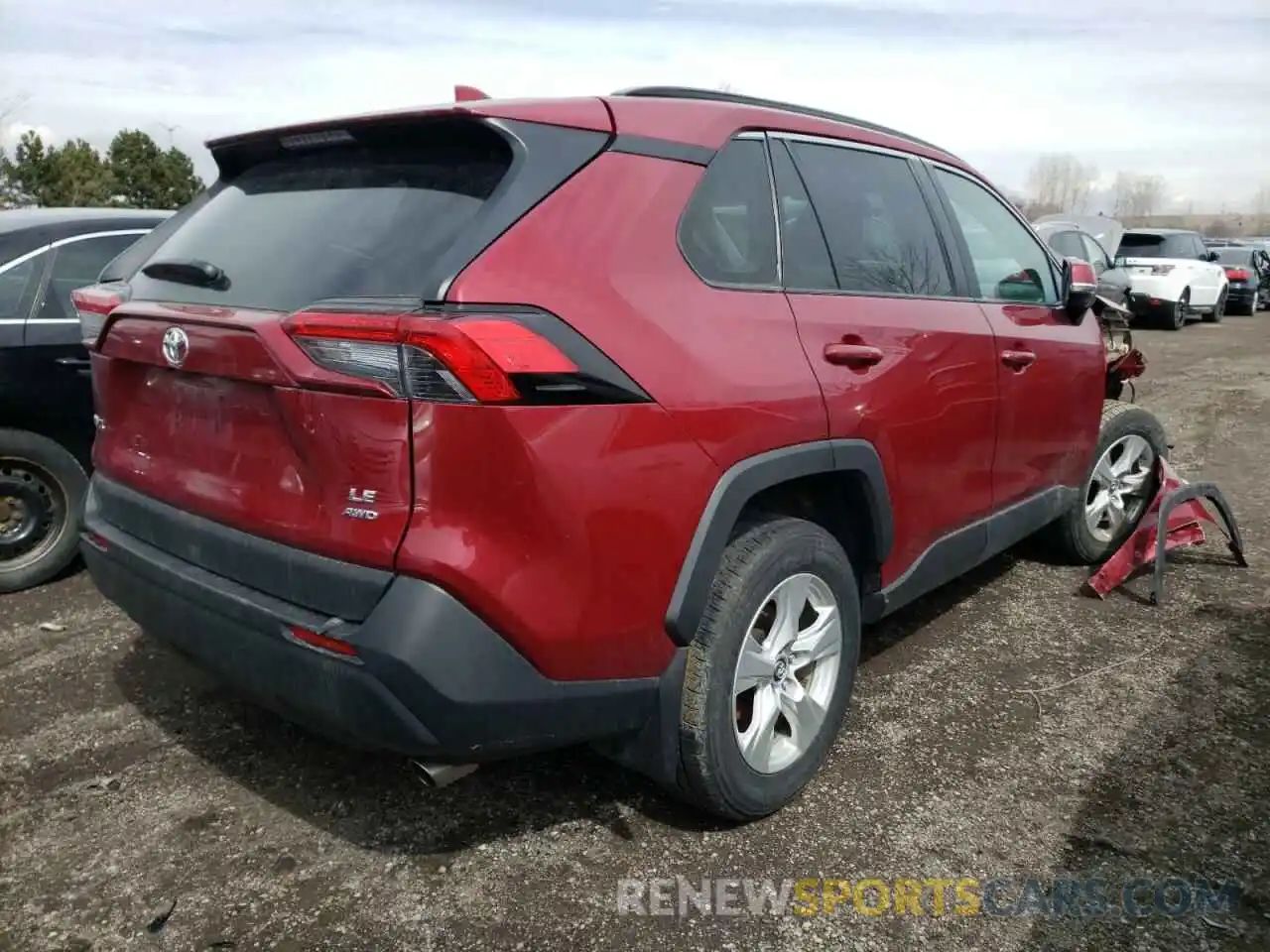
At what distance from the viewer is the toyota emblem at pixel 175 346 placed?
2271 millimetres

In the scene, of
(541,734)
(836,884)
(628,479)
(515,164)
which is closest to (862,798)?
(836,884)

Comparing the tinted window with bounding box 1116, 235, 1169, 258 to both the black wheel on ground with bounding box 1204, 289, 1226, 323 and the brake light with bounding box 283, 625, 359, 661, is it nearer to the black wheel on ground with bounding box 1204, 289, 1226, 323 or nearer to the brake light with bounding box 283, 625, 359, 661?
the black wheel on ground with bounding box 1204, 289, 1226, 323

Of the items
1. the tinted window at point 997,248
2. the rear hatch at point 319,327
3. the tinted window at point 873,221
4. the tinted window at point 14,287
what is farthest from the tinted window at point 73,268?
the tinted window at point 997,248

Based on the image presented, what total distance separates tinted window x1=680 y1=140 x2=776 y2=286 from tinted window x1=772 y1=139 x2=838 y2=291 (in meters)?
0.05

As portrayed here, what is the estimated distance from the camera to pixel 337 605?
203 cm

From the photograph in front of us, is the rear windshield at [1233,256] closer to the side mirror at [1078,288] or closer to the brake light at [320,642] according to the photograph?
the side mirror at [1078,288]

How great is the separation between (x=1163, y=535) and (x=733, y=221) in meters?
2.83

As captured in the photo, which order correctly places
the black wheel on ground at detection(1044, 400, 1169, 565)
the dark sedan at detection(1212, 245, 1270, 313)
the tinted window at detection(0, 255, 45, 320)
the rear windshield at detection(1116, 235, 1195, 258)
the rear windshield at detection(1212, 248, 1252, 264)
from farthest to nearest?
1. the rear windshield at detection(1212, 248, 1252, 264)
2. the dark sedan at detection(1212, 245, 1270, 313)
3. the rear windshield at detection(1116, 235, 1195, 258)
4. the black wheel on ground at detection(1044, 400, 1169, 565)
5. the tinted window at detection(0, 255, 45, 320)

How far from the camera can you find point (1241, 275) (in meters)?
20.3

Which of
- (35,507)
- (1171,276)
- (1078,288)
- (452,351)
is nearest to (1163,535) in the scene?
(1078,288)

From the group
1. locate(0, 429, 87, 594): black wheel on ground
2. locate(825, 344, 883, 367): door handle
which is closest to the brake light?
locate(825, 344, 883, 367): door handle

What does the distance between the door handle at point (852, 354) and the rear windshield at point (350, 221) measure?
3.39 feet

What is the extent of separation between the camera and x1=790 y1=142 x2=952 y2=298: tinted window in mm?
2863

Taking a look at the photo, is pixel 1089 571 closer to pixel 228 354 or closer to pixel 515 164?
pixel 515 164
